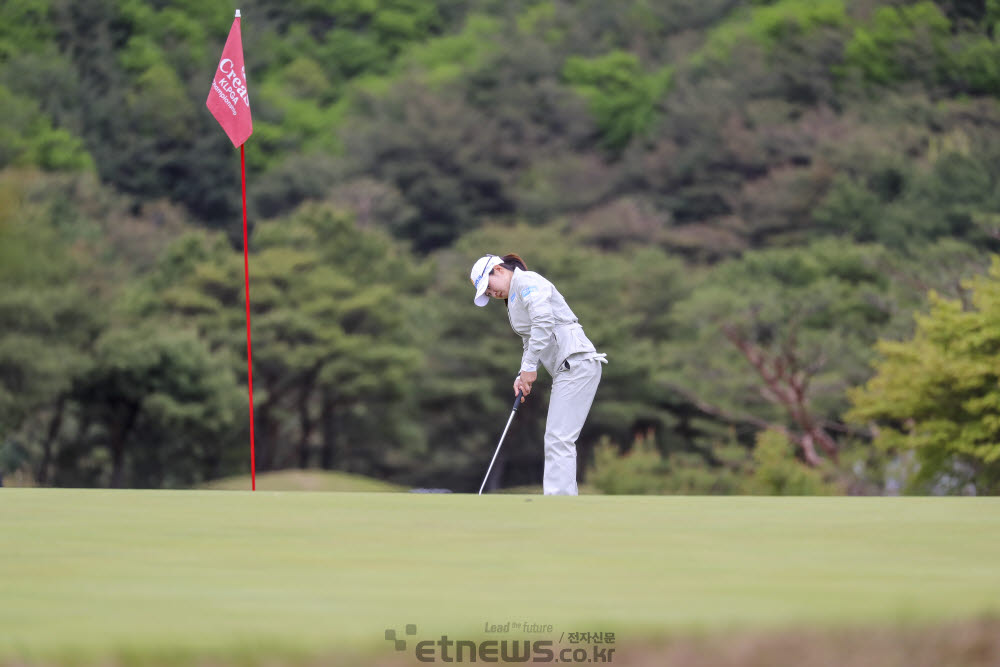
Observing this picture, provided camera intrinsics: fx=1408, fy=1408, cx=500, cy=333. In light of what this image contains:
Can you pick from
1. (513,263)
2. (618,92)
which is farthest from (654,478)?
(618,92)

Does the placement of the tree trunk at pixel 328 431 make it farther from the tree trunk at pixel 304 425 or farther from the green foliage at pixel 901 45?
the green foliage at pixel 901 45

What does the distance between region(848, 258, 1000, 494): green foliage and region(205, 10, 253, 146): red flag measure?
36.1ft

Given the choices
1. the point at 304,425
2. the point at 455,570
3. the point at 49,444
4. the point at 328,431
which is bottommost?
the point at 328,431

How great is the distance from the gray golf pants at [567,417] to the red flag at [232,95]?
2.99 meters

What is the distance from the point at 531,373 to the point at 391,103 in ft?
173

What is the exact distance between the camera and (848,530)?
191 inches

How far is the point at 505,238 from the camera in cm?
4169

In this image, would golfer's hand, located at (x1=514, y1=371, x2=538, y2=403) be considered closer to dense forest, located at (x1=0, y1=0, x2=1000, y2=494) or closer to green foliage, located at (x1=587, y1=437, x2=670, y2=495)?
dense forest, located at (x1=0, y1=0, x2=1000, y2=494)

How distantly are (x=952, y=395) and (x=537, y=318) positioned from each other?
12.4 m

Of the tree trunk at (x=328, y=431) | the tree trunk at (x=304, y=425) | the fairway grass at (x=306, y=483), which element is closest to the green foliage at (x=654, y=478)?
the fairway grass at (x=306, y=483)

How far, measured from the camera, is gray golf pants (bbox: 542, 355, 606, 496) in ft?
24.1

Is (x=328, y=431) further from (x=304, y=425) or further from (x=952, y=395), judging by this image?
(x=952, y=395)

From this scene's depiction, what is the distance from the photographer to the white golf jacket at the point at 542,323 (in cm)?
730

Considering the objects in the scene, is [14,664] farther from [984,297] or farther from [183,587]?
[984,297]
